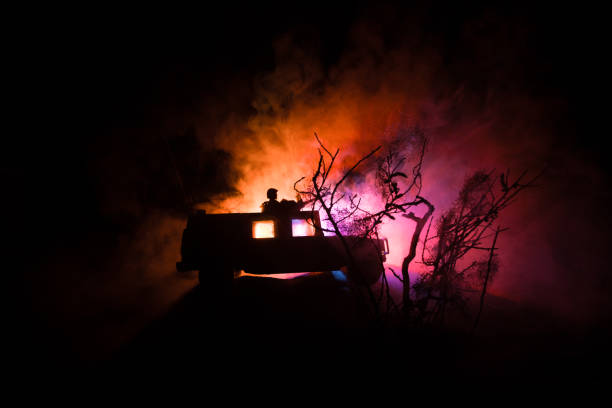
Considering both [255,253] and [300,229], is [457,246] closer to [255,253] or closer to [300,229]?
[300,229]

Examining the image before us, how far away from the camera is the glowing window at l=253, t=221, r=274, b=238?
7.02m

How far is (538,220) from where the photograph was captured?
10094 millimetres

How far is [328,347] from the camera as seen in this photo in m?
5.06

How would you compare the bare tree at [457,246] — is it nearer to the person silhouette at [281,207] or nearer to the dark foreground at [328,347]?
the dark foreground at [328,347]

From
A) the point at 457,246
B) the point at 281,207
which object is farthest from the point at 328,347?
the point at 281,207

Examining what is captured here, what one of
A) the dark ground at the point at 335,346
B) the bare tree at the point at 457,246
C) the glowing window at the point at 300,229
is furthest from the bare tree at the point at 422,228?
the glowing window at the point at 300,229

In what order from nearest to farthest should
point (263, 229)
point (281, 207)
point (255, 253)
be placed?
point (255, 253) < point (263, 229) < point (281, 207)

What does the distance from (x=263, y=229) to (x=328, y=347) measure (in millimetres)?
3598

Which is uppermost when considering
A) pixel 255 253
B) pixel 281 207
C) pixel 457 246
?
pixel 281 207

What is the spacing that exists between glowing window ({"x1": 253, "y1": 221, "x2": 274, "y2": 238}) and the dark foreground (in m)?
1.41

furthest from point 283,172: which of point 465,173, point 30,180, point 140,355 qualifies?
point 30,180

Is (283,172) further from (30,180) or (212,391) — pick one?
(30,180)

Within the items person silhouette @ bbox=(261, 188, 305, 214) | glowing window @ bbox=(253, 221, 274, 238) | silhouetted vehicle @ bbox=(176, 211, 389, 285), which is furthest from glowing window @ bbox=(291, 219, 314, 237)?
silhouetted vehicle @ bbox=(176, 211, 389, 285)

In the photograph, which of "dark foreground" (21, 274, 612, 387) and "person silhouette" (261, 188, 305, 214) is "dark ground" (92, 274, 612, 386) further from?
"person silhouette" (261, 188, 305, 214)
